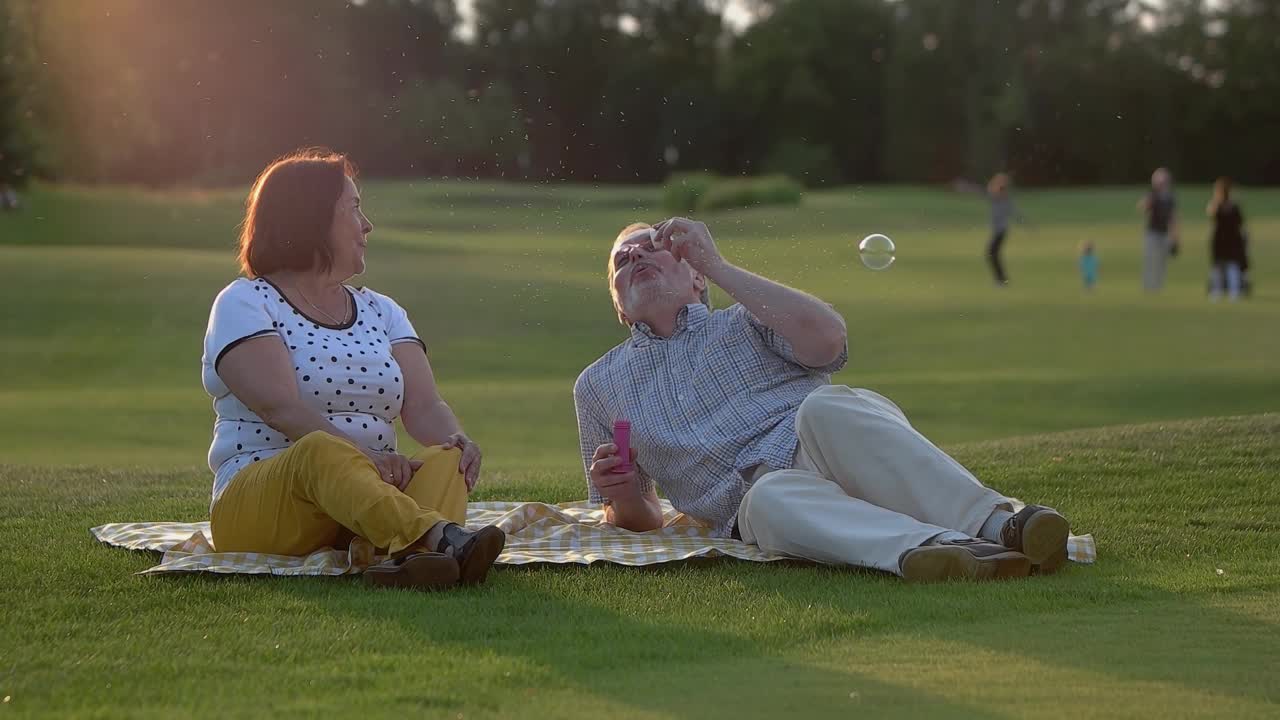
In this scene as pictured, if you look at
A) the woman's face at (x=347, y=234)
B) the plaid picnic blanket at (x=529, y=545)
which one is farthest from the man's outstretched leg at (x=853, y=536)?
the woman's face at (x=347, y=234)

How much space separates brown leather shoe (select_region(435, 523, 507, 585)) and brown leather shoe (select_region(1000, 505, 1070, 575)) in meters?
1.44

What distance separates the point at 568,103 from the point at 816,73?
15.2 meters

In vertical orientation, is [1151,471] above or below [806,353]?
below

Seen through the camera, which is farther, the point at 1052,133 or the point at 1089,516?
the point at 1052,133

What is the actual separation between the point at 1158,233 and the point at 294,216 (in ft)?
69.6

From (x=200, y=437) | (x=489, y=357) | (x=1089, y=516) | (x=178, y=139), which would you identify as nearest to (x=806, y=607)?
(x=1089, y=516)

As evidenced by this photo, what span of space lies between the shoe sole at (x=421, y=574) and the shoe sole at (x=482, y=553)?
0.11 ft

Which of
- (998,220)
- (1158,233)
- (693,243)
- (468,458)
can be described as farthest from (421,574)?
(998,220)

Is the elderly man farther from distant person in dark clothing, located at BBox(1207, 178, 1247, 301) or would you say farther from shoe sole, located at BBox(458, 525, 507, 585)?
distant person in dark clothing, located at BBox(1207, 178, 1247, 301)

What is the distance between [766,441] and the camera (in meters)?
5.06

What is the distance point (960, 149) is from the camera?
58812mm

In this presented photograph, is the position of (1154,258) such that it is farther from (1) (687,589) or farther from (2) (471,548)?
(2) (471,548)

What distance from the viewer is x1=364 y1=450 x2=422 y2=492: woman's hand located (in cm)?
462

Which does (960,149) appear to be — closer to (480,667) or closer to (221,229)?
(221,229)
